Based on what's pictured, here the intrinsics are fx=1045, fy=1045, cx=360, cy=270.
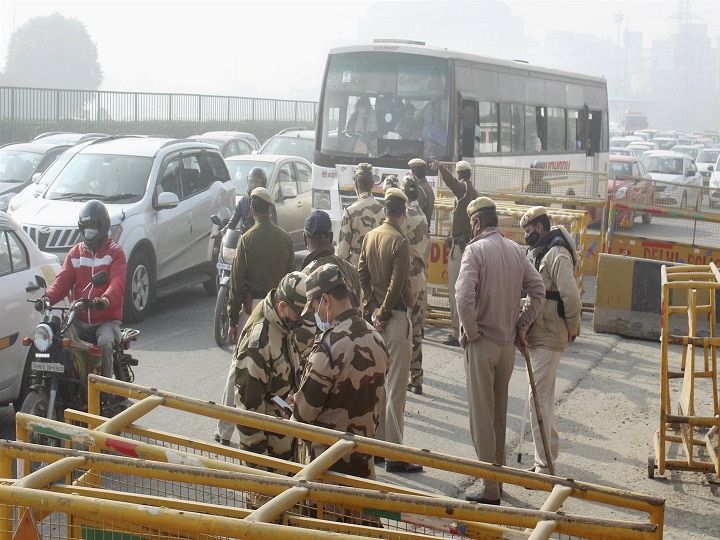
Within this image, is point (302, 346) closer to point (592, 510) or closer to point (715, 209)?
point (592, 510)

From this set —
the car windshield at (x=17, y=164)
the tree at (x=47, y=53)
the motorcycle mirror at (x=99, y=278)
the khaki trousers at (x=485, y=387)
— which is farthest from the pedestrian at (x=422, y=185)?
the tree at (x=47, y=53)

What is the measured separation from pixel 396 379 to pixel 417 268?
1.53 metres

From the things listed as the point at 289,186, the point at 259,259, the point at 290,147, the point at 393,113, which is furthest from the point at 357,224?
the point at 290,147

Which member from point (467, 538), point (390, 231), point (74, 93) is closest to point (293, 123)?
point (74, 93)

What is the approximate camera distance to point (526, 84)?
69.3 ft

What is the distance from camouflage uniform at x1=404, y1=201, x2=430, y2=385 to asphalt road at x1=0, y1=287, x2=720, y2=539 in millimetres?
551

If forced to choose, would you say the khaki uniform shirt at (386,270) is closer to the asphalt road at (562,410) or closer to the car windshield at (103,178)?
the asphalt road at (562,410)

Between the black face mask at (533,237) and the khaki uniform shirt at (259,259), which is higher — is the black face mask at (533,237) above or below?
above

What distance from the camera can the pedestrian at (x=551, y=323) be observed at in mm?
7691

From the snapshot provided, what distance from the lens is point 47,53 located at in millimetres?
103562

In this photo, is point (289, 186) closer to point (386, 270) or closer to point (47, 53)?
point (386, 270)

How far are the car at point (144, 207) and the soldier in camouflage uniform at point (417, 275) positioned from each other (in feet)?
13.5

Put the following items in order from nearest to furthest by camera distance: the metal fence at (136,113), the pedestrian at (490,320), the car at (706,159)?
the pedestrian at (490,320), the metal fence at (136,113), the car at (706,159)

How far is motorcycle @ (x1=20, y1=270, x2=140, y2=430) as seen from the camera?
7.12m
